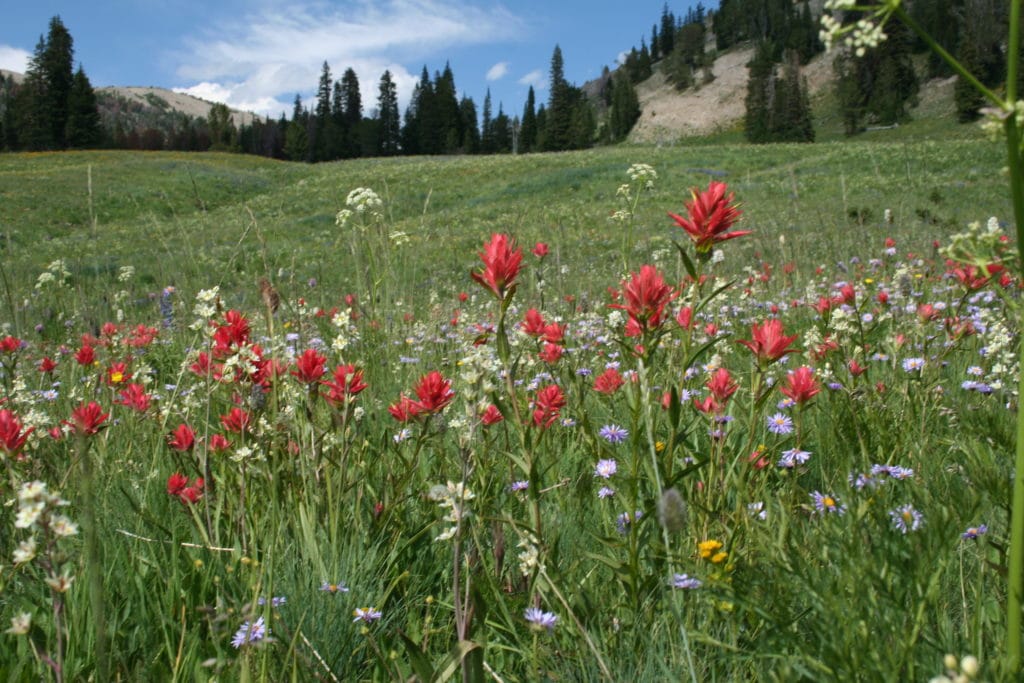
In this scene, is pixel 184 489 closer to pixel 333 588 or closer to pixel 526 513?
pixel 333 588

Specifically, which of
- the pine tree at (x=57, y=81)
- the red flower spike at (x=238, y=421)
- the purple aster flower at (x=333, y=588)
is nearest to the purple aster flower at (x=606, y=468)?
the purple aster flower at (x=333, y=588)

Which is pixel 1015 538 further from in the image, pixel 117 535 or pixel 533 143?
pixel 533 143

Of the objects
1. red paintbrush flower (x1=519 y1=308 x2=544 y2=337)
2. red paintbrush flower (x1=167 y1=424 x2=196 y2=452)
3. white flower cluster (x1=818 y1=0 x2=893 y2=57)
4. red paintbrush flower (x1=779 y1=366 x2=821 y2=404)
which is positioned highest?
white flower cluster (x1=818 y1=0 x2=893 y2=57)

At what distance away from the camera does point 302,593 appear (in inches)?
58.6

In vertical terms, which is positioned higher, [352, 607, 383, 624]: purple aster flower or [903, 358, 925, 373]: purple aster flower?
[903, 358, 925, 373]: purple aster flower

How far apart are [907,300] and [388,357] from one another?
3.04 meters

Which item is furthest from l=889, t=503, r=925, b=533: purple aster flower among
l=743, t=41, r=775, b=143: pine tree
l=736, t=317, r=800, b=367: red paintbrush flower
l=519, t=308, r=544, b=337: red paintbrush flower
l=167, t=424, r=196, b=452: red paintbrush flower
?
l=743, t=41, r=775, b=143: pine tree

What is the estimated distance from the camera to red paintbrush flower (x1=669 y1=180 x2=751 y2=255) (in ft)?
4.59

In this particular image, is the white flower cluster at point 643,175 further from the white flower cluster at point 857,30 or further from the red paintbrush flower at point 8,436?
the red paintbrush flower at point 8,436

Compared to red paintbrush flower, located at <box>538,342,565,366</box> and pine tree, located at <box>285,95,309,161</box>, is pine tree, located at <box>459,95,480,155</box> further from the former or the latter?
red paintbrush flower, located at <box>538,342,565,366</box>

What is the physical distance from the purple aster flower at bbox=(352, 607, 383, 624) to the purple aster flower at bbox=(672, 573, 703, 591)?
0.58 meters

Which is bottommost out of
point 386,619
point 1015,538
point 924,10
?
point 386,619

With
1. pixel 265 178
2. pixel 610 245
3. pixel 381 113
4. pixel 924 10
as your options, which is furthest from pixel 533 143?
pixel 610 245

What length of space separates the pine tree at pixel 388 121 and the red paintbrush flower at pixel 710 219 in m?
94.8
